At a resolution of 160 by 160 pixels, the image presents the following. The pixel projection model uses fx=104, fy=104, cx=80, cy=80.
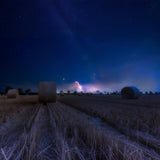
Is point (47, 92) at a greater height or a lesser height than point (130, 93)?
greater

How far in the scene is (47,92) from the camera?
30.3ft

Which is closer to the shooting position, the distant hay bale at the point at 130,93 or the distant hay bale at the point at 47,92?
the distant hay bale at the point at 47,92

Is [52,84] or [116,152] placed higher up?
[52,84]

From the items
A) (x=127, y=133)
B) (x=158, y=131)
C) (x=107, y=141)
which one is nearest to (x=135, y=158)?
(x=107, y=141)

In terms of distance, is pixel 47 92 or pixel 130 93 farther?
pixel 130 93

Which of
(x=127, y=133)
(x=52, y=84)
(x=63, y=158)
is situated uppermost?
(x=52, y=84)

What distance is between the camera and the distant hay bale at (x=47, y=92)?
9.06 meters

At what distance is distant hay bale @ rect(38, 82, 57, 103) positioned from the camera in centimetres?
906

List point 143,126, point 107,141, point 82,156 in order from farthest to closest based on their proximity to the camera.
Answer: point 143,126, point 107,141, point 82,156

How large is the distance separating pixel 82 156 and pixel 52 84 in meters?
8.91

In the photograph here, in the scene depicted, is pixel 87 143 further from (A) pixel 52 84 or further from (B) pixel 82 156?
(A) pixel 52 84

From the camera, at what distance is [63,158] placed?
3.14 feet

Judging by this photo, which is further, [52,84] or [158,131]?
[52,84]

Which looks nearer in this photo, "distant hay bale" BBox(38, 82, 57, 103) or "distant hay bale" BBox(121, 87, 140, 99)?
"distant hay bale" BBox(38, 82, 57, 103)
